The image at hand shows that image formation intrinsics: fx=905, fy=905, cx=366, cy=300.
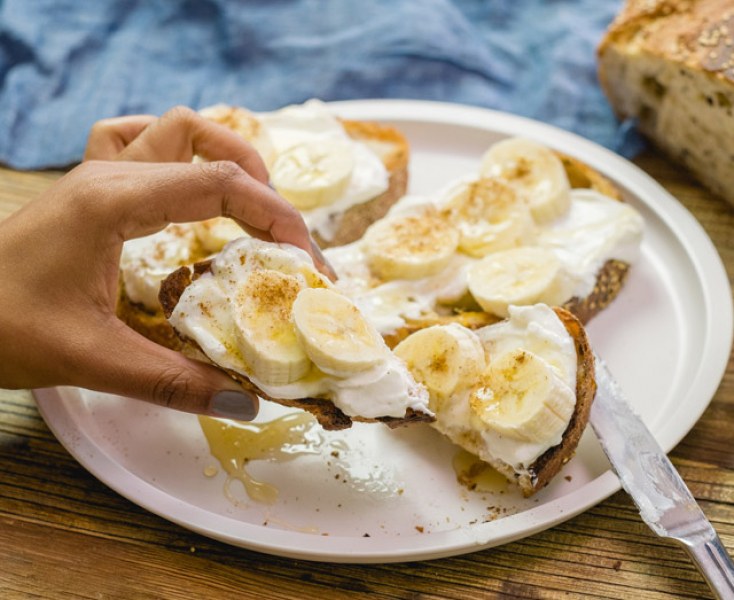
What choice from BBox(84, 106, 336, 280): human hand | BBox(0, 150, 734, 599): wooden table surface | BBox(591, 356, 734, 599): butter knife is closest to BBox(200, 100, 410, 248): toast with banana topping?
BBox(84, 106, 336, 280): human hand

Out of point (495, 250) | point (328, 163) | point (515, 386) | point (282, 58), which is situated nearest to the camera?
point (515, 386)

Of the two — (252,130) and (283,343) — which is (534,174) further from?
(283,343)

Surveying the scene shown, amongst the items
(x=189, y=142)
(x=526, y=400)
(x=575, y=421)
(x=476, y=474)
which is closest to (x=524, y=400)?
(x=526, y=400)

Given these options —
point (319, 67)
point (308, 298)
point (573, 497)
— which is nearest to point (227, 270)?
point (308, 298)

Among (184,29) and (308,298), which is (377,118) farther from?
(308,298)

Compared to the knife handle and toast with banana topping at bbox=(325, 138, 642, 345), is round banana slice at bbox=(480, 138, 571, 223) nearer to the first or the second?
toast with banana topping at bbox=(325, 138, 642, 345)

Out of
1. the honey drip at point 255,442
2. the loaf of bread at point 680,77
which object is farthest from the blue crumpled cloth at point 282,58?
the honey drip at point 255,442
